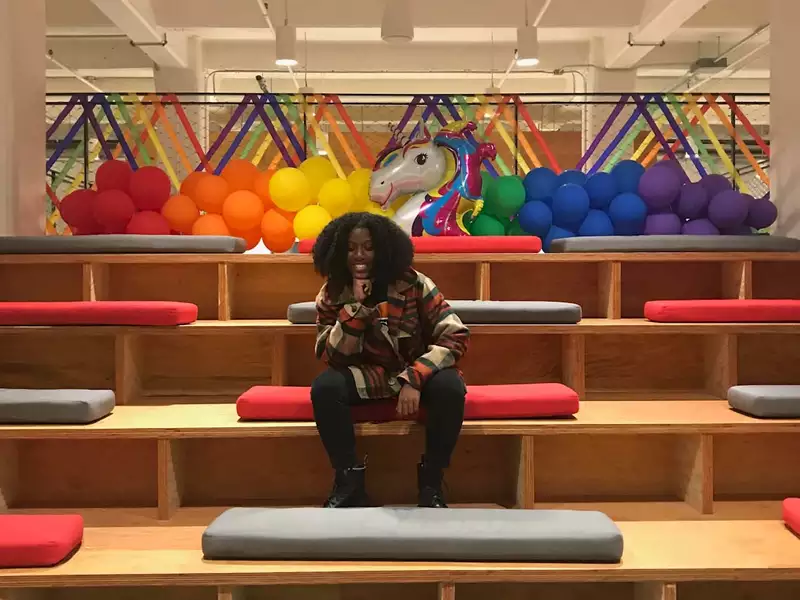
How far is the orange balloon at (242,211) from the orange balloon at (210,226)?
4 centimetres

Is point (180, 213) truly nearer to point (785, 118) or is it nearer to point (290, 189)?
point (290, 189)

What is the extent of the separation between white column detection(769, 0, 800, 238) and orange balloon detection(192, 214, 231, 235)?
3046 millimetres

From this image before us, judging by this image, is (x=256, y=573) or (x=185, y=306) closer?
(x=256, y=573)

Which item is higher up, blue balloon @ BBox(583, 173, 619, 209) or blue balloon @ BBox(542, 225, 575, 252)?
blue balloon @ BBox(583, 173, 619, 209)

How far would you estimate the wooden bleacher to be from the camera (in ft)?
6.90

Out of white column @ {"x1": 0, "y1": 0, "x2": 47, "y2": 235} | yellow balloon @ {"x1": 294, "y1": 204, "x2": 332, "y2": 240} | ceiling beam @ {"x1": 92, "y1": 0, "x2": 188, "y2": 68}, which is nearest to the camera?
white column @ {"x1": 0, "y1": 0, "x2": 47, "y2": 235}

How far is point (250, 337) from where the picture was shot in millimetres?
3209

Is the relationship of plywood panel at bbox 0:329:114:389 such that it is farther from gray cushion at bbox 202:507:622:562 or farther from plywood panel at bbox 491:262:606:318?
plywood panel at bbox 491:262:606:318

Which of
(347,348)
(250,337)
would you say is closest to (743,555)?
(347,348)

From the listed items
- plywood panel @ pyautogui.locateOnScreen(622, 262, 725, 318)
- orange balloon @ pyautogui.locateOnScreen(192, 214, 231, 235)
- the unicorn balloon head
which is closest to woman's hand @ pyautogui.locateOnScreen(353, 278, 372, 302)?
the unicorn balloon head

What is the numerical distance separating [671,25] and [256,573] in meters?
7.12

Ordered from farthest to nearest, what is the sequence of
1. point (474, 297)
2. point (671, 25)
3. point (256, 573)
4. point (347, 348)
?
point (671, 25) → point (474, 297) → point (347, 348) → point (256, 573)

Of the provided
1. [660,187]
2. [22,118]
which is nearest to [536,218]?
[660,187]

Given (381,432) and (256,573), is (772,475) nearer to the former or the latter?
(381,432)
